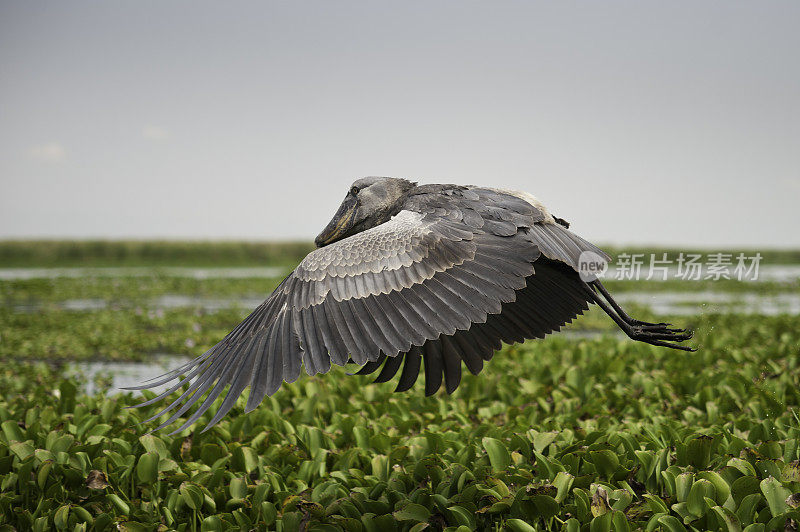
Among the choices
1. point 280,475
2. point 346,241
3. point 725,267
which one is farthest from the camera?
point 725,267

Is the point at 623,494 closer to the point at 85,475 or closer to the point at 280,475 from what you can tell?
the point at 280,475

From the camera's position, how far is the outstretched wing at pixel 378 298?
2.19m

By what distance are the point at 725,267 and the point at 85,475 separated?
11.5 feet

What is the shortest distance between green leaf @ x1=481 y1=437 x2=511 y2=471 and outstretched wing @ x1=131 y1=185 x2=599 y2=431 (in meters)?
0.81

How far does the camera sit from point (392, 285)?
2.31 metres

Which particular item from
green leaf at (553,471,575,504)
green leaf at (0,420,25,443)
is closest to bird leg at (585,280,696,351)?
green leaf at (553,471,575,504)

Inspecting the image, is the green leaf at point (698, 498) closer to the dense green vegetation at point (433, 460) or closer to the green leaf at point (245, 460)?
the dense green vegetation at point (433, 460)

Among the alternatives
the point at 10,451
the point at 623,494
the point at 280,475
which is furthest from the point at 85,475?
the point at 623,494

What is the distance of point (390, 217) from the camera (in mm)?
2732

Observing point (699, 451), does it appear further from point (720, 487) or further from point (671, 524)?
point (671, 524)

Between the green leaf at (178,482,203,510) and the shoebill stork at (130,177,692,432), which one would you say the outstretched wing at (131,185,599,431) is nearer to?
the shoebill stork at (130,177,692,432)

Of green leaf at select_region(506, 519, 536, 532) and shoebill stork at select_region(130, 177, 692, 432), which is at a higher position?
shoebill stork at select_region(130, 177, 692, 432)

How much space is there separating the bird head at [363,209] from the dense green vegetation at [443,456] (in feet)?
3.31

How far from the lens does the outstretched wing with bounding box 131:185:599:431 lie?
2.19 metres
